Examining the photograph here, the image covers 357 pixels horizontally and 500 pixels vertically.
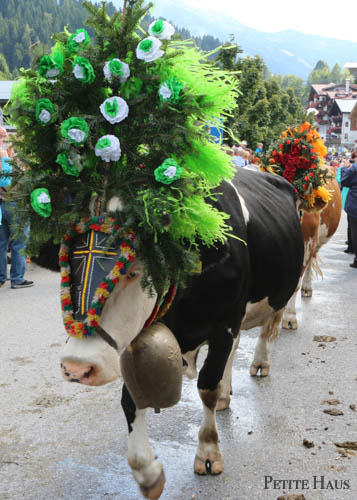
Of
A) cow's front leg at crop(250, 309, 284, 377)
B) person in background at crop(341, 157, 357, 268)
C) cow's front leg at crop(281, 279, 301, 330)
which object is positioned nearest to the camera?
cow's front leg at crop(250, 309, 284, 377)

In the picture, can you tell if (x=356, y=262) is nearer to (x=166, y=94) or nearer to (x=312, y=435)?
(x=312, y=435)

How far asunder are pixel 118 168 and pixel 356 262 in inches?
332

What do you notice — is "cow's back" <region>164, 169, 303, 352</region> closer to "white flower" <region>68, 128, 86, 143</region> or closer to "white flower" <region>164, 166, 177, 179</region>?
"white flower" <region>164, 166, 177, 179</region>

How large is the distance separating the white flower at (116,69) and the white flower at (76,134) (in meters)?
0.27

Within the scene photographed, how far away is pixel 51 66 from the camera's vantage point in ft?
7.91

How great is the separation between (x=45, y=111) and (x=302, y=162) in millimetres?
4057

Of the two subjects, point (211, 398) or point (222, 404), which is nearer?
point (211, 398)

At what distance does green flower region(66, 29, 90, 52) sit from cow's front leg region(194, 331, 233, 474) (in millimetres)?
1623

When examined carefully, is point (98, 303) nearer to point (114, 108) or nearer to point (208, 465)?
point (114, 108)

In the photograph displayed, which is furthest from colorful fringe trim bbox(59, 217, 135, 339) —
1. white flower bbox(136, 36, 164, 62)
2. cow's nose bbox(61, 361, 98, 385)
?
white flower bbox(136, 36, 164, 62)

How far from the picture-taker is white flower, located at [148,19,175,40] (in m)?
2.47

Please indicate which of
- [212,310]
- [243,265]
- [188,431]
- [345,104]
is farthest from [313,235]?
[345,104]

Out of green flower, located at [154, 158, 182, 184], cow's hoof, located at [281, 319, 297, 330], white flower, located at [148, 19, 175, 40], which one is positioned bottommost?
cow's hoof, located at [281, 319, 297, 330]

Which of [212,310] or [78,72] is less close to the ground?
[78,72]
